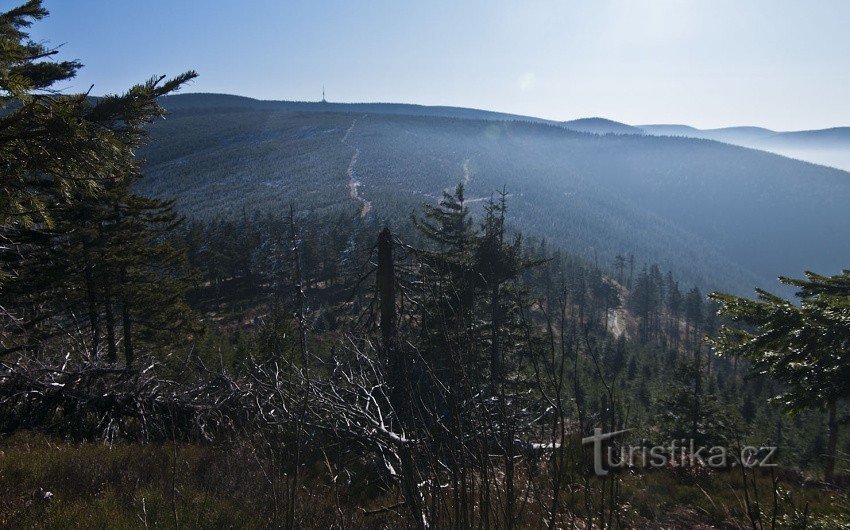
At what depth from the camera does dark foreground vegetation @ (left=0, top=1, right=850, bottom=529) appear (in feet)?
7.82

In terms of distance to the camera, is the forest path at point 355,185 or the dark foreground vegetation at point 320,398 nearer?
the dark foreground vegetation at point 320,398

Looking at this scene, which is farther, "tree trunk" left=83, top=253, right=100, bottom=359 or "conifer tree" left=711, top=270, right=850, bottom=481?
"tree trunk" left=83, top=253, right=100, bottom=359

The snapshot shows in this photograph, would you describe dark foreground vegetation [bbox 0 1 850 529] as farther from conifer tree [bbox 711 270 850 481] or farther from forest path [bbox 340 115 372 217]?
forest path [bbox 340 115 372 217]

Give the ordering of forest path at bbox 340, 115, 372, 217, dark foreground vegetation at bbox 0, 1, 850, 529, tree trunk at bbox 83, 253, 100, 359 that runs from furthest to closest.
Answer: forest path at bbox 340, 115, 372, 217 < tree trunk at bbox 83, 253, 100, 359 < dark foreground vegetation at bbox 0, 1, 850, 529

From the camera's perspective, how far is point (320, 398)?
500cm

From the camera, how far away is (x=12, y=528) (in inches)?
139

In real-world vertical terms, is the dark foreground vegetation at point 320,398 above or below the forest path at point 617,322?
above

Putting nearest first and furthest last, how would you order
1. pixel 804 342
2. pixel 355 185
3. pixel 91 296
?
1. pixel 804 342
2. pixel 91 296
3. pixel 355 185

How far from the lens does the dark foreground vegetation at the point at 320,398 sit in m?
2.38

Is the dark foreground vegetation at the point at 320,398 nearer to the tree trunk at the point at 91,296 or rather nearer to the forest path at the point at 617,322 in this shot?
the tree trunk at the point at 91,296

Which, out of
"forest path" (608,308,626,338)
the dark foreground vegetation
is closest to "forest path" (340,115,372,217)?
"forest path" (608,308,626,338)

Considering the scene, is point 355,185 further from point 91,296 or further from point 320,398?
point 320,398

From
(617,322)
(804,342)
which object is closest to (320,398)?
(804,342)

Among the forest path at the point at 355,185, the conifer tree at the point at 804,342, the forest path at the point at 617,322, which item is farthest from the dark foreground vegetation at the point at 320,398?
the forest path at the point at 355,185
